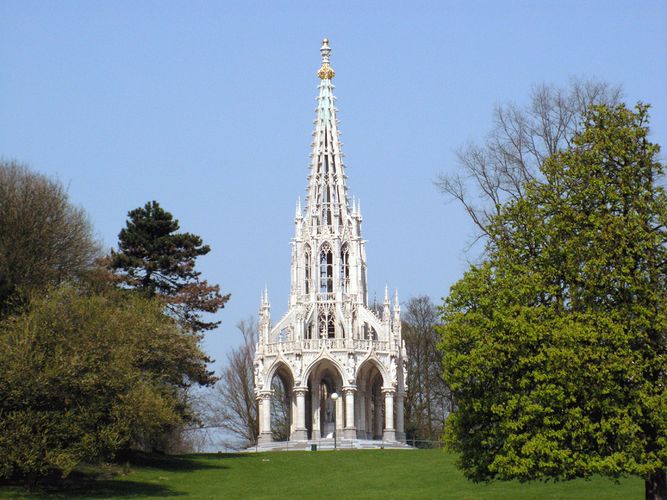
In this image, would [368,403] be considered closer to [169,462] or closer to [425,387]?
[425,387]

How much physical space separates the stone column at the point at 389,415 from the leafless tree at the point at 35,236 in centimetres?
1853

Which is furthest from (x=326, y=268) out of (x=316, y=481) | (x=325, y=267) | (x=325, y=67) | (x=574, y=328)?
(x=574, y=328)

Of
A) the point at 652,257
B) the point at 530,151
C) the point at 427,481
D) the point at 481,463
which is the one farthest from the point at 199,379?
the point at 652,257

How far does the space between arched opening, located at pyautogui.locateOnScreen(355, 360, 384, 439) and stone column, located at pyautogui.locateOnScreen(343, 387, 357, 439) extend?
181 centimetres

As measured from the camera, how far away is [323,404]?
7338cm

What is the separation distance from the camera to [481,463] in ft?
113

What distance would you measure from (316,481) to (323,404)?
2534 cm

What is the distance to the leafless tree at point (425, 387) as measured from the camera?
8400 centimetres

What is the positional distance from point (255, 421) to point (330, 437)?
65.3 feet

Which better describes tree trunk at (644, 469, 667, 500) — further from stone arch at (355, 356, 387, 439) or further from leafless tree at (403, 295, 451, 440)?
leafless tree at (403, 295, 451, 440)

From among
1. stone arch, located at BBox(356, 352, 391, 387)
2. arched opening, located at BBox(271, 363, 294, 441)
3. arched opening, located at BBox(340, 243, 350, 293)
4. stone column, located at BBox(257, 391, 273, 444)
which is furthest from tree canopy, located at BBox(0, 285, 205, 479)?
arched opening, located at BBox(271, 363, 294, 441)

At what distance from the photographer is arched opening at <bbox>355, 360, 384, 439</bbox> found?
70500 millimetres

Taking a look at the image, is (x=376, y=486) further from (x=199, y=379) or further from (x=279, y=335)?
(x=279, y=335)

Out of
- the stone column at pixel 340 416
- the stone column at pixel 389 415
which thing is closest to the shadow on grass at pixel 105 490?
→ the stone column at pixel 340 416
